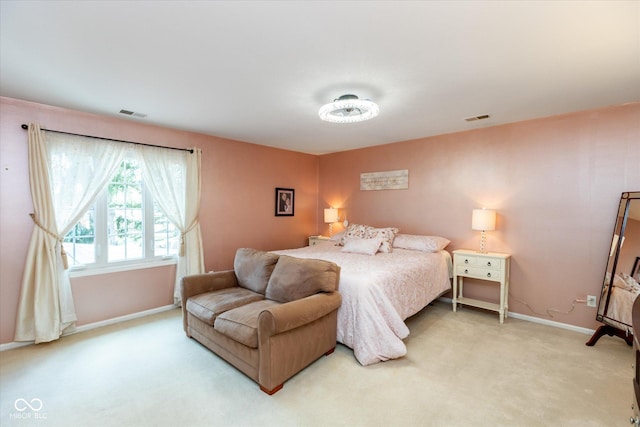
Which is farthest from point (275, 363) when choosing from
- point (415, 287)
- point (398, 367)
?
point (415, 287)

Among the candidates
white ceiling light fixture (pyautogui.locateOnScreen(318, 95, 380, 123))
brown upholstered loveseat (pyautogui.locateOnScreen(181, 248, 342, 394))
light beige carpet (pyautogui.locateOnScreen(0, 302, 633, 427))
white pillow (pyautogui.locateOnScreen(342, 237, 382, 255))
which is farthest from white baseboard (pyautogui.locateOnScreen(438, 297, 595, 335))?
white ceiling light fixture (pyautogui.locateOnScreen(318, 95, 380, 123))

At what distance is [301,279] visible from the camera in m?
2.48

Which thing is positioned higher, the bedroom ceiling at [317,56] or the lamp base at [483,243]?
the bedroom ceiling at [317,56]

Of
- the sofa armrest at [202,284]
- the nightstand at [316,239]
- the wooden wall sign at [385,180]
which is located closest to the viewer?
the sofa armrest at [202,284]

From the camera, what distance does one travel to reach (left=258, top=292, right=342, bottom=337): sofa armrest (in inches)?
75.8

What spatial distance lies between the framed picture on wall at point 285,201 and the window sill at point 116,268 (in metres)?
1.84

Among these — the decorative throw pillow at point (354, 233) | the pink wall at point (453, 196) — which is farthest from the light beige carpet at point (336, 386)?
the decorative throw pillow at point (354, 233)

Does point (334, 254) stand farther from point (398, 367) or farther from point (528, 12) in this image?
point (528, 12)

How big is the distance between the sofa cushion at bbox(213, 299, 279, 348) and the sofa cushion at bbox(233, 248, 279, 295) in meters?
0.38

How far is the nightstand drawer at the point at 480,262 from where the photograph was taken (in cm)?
324

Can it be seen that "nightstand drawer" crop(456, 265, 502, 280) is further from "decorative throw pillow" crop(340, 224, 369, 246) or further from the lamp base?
"decorative throw pillow" crop(340, 224, 369, 246)

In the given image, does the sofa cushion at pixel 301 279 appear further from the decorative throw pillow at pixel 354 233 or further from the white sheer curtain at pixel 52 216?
the white sheer curtain at pixel 52 216

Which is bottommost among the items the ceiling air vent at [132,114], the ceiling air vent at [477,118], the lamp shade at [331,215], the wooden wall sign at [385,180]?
the lamp shade at [331,215]

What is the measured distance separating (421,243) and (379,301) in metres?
1.58
